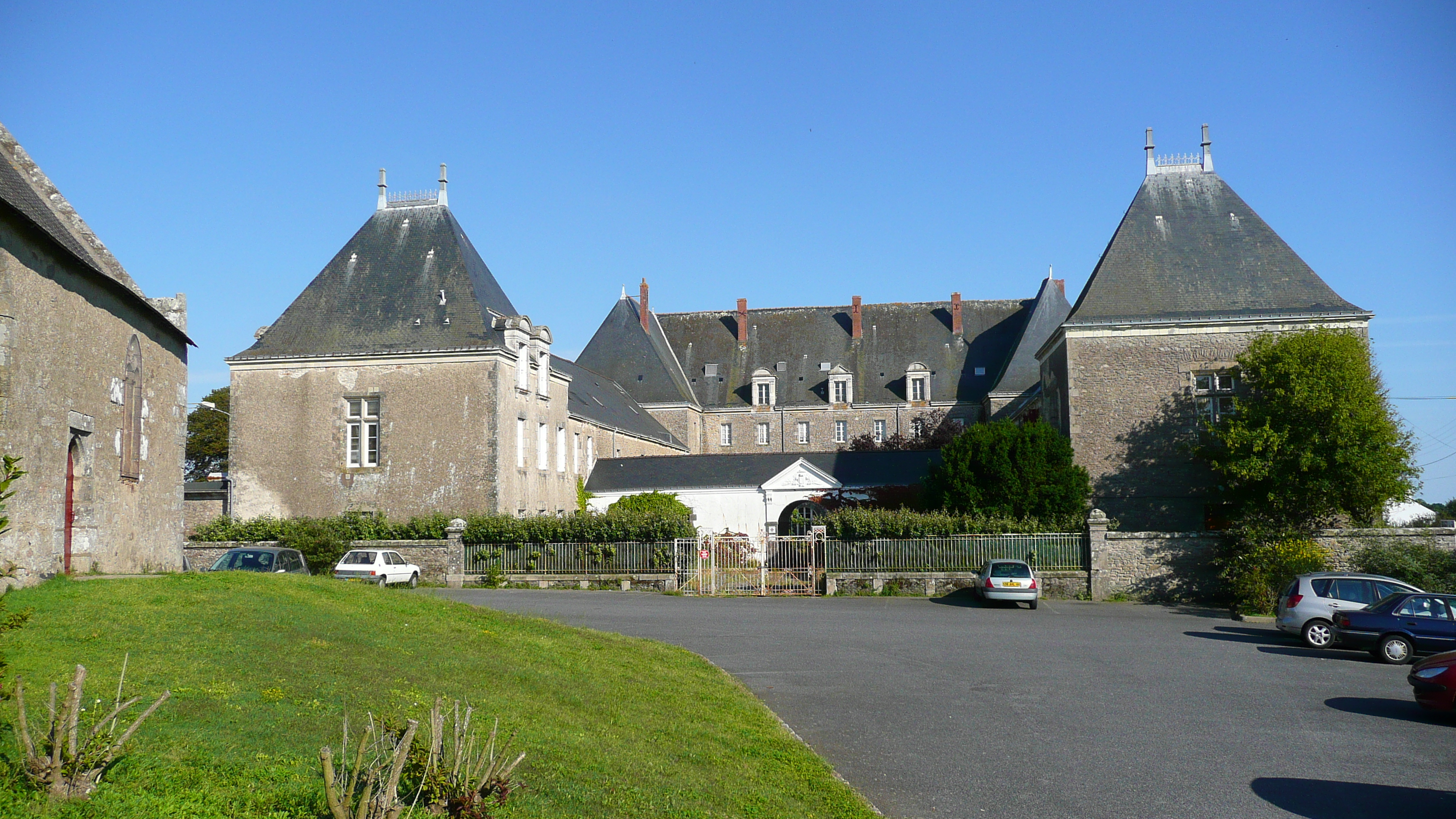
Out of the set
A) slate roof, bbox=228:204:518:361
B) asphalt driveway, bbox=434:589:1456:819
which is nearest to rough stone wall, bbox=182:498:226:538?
slate roof, bbox=228:204:518:361

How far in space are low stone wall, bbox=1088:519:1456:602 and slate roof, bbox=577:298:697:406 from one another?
31.8 metres

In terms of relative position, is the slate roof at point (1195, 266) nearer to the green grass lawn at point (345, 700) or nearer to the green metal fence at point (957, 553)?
the green metal fence at point (957, 553)

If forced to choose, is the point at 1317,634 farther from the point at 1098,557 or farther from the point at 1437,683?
the point at 1098,557

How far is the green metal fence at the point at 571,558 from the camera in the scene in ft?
93.4

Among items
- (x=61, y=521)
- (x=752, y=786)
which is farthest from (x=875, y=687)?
(x=61, y=521)

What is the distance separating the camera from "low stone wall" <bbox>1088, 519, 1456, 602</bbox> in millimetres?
24922

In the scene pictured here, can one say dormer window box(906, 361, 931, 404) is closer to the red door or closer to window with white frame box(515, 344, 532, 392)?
window with white frame box(515, 344, 532, 392)

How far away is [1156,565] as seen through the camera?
82.9 ft

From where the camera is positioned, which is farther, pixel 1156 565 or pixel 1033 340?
pixel 1033 340

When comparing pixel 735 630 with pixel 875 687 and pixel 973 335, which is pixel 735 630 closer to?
pixel 875 687

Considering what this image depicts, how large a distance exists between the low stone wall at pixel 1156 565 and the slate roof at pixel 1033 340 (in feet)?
81.4

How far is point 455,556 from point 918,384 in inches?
1310

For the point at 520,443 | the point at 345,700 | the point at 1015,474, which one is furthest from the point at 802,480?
the point at 345,700

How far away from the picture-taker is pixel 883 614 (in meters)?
21.5
